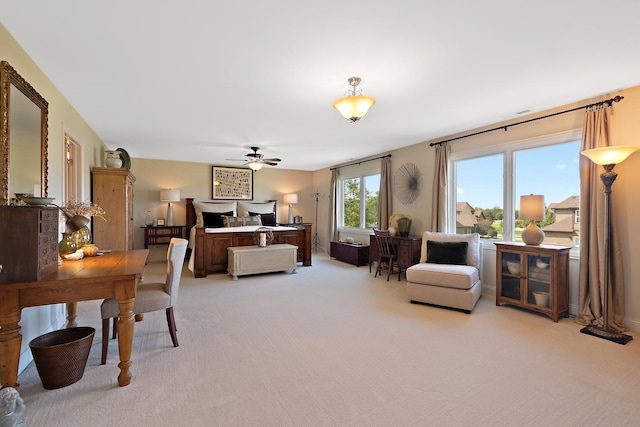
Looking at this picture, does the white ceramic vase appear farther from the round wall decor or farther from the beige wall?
the round wall decor

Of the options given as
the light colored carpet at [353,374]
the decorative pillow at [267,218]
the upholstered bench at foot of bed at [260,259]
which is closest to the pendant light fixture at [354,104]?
the light colored carpet at [353,374]

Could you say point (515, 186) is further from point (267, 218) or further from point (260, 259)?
point (267, 218)

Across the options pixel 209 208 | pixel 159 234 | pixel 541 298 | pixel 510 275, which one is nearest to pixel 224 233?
pixel 209 208

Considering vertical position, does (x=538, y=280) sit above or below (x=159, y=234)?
below

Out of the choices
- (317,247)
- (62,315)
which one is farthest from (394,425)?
(317,247)

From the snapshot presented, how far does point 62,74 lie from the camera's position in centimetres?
278

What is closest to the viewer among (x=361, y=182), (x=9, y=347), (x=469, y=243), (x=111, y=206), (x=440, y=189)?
(x=9, y=347)

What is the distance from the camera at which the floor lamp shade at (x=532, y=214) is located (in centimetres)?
347

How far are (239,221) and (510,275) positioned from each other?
5154mm

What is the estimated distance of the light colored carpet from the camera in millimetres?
1799

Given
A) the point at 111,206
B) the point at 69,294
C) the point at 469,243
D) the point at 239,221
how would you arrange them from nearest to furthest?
1. the point at 69,294
2. the point at 469,243
3. the point at 111,206
4. the point at 239,221

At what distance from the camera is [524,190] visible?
4.03 meters

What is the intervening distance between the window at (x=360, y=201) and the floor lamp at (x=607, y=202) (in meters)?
4.04

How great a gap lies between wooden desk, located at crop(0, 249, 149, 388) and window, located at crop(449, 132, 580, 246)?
4.41 meters
